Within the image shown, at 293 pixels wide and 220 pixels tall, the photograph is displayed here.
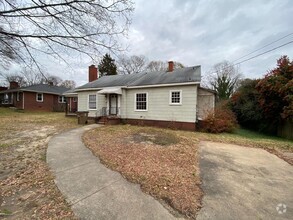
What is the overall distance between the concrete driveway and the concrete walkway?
39.5 inches

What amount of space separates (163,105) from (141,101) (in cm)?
208

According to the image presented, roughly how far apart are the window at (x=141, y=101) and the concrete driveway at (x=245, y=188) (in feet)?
29.1

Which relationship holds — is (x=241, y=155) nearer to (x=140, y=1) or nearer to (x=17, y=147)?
(x=140, y=1)

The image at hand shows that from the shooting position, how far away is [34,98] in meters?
27.5

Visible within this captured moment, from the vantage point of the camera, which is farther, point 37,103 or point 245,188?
point 37,103

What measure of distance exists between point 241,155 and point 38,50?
7665 mm

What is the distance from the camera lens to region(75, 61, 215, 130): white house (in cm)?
1317

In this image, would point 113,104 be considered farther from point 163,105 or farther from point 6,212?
point 6,212

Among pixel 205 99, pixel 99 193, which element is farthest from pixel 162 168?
pixel 205 99

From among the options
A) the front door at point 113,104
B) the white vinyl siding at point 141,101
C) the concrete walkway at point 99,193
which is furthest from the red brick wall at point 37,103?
the concrete walkway at point 99,193

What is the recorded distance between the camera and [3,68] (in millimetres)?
5078

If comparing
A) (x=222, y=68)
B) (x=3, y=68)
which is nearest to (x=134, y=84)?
(x=3, y=68)

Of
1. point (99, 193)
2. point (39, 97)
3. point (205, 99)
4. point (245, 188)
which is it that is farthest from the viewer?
point (39, 97)

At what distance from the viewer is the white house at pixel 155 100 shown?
13172 mm
